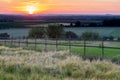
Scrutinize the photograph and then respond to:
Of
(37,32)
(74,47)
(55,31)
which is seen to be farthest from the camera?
(37,32)

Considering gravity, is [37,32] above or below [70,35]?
above

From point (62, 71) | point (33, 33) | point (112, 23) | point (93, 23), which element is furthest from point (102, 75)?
point (93, 23)

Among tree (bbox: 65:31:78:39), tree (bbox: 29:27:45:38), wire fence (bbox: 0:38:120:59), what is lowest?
tree (bbox: 65:31:78:39)

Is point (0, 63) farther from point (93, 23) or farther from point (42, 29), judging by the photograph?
point (93, 23)

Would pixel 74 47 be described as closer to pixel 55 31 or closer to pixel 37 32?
pixel 55 31

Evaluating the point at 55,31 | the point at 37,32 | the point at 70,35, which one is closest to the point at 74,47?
the point at 55,31

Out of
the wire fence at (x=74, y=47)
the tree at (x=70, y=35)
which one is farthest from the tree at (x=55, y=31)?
the wire fence at (x=74, y=47)

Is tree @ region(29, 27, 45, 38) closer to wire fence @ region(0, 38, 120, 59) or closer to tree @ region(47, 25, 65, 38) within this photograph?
tree @ region(47, 25, 65, 38)

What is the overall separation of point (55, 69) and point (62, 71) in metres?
0.38

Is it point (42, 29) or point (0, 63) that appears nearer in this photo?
point (0, 63)

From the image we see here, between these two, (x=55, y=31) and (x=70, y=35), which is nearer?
(x=55, y=31)

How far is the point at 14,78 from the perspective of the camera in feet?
32.6

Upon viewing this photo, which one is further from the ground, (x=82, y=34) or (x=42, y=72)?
(x=42, y=72)

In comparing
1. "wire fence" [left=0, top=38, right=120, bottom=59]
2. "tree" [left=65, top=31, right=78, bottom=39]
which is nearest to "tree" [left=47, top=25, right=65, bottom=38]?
"tree" [left=65, top=31, right=78, bottom=39]
